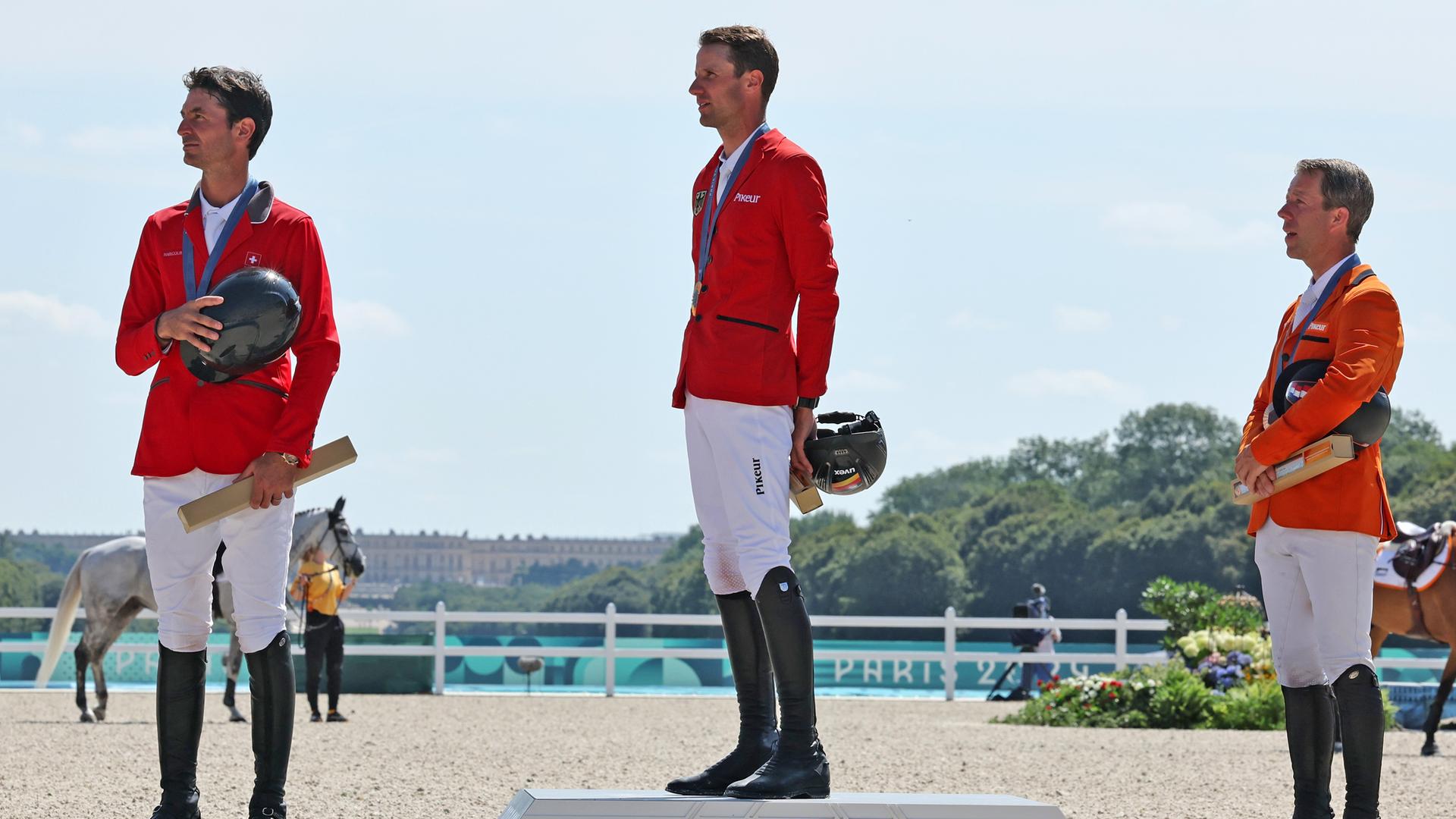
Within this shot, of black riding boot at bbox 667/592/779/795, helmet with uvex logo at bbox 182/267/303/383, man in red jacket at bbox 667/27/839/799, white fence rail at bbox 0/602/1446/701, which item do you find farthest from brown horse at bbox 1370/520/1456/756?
helmet with uvex logo at bbox 182/267/303/383

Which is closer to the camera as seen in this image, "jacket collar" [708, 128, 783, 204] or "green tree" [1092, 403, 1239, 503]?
"jacket collar" [708, 128, 783, 204]

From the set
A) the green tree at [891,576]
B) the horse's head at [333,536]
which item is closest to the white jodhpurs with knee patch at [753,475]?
the horse's head at [333,536]

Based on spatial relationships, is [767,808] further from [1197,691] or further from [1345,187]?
[1197,691]

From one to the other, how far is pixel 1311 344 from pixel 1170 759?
6181 mm

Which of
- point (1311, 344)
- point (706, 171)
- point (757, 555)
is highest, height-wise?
point (706, 171)

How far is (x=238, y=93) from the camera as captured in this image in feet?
18.3

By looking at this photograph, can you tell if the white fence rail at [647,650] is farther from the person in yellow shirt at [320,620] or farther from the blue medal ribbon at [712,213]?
the blue medal ribbon at [712,213]

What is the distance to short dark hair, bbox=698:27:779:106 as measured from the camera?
17.6 ft

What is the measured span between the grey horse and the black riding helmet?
36.4ft

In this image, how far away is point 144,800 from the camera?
7953mm

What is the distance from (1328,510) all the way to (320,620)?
12.3 metres

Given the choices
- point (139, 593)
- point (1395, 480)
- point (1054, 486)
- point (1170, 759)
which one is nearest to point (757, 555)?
point (1170, 759)

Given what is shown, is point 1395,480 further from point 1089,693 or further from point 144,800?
point 144,800

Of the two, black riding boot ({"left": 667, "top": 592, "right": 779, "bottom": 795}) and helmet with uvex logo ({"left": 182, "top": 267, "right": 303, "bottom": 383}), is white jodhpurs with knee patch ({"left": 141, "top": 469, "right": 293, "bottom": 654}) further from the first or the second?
black riding boot ({"left": 667, "top": 592, "right": 779, "bottom": 795})
